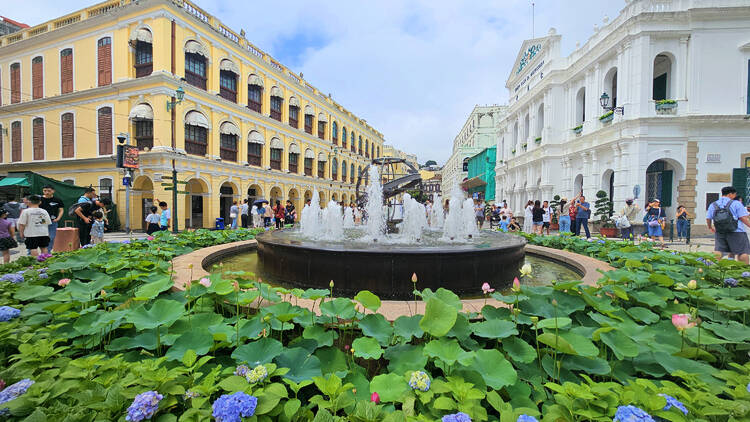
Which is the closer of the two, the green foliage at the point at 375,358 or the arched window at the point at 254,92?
the green foliage at the point at 375,358

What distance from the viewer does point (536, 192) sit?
2177 cm

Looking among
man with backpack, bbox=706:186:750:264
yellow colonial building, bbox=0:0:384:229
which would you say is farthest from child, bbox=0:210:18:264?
man with backpack, bbox=706:186:750:264

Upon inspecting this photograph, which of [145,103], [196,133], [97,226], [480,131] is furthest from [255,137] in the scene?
[480,131]

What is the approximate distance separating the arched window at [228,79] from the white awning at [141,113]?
4427 mm

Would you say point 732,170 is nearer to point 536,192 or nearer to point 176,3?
point 536,192

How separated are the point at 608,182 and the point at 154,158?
2355 cm

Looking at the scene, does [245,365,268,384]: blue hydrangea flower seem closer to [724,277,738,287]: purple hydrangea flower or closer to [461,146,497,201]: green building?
[724,277,738,287]: purple hydrangea flower

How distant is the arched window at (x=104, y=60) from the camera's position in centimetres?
1630

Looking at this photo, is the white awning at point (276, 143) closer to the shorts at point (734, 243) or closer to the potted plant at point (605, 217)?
the potted plant at point (605, 217)

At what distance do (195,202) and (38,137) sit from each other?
936 cm

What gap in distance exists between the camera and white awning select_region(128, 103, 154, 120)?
49.5 ft

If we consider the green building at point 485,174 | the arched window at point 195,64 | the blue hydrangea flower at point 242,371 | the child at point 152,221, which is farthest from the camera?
the green building at point 485,174

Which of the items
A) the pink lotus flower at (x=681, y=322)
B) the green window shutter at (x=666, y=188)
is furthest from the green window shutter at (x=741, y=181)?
the pink lotus flower at (x=681, y=322)

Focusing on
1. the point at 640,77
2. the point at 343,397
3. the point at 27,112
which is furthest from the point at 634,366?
the point at 27,112
